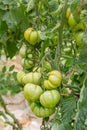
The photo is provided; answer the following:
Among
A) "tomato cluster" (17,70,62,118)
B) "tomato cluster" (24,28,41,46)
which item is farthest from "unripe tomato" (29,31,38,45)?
"tomato cluster" (17,70,62,118)

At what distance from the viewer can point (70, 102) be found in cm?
113

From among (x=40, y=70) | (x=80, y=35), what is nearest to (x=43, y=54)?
(x=40, y=70)

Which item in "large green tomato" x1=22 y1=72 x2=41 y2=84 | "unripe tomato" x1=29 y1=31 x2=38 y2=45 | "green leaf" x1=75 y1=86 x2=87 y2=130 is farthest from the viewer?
"unripe tomato" x1=29 y1=31 x2=38 y2=45

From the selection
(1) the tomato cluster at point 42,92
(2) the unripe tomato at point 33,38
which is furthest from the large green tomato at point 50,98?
(2) the unripe tomato at point 33,38

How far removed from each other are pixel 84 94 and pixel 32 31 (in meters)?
0.35

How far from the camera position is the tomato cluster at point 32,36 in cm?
127

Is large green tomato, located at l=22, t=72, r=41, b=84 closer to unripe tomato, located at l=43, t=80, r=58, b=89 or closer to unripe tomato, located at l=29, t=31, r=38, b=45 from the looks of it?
unripe tomato, located at l=43, t=80, r=58, b=89

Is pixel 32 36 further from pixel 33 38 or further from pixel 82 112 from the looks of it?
pixel 82 112

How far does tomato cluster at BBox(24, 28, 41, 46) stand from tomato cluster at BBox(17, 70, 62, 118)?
0.17 m

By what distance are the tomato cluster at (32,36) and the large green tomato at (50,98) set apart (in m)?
0.24

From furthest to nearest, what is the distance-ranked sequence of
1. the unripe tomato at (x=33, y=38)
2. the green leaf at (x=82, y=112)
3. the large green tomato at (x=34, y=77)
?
the unripe tomato at (x=33, y=38)
the large green tomato at (x=34, y=77)
the green leaf at (x=82, y=112)

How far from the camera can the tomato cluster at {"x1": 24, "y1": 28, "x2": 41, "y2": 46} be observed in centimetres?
127

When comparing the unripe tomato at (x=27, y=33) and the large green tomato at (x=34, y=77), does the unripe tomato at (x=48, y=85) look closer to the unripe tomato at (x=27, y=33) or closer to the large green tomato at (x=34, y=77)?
the large green tomato at (x=34, y=77)

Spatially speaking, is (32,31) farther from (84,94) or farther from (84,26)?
(84,94)
